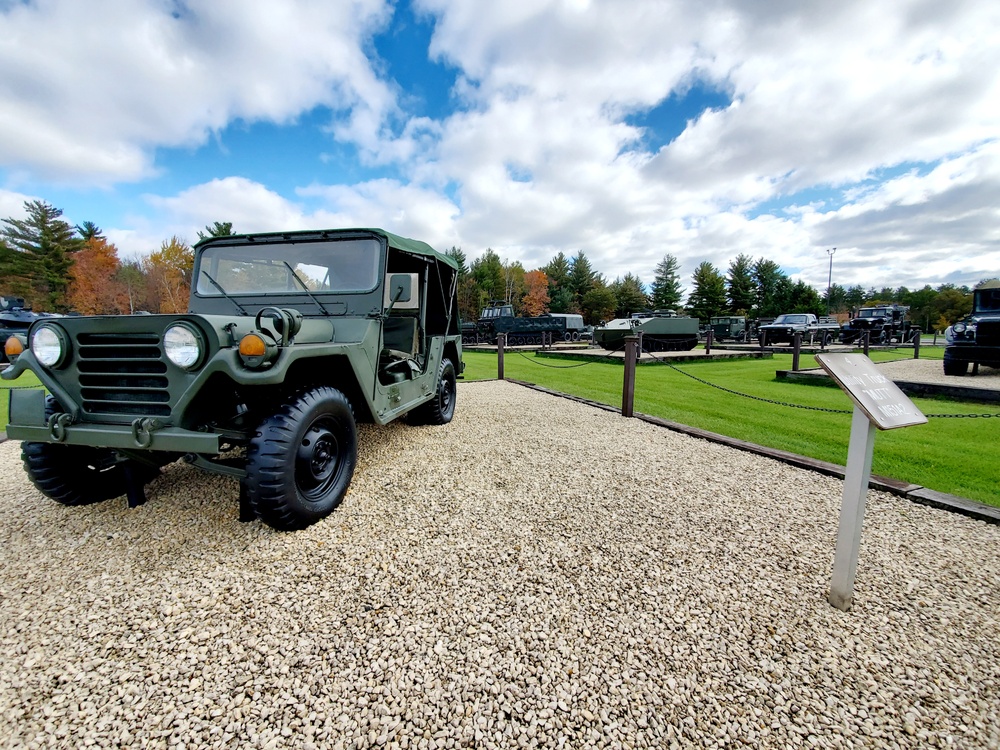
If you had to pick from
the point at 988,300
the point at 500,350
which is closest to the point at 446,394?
the point at 500,350

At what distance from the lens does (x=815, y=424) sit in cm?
510

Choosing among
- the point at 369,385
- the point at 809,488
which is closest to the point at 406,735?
→ the point at 369,385

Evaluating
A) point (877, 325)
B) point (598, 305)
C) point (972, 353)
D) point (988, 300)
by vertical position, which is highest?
point (598, 305)

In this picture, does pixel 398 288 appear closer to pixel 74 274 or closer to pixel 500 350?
pixel 500 350

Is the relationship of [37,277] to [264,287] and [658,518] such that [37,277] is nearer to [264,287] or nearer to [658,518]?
[264,287]

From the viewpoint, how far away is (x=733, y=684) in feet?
4.82

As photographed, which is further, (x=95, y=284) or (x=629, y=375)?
(x=95, y=284)

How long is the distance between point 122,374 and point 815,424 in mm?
6462

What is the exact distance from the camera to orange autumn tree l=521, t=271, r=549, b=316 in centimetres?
4850

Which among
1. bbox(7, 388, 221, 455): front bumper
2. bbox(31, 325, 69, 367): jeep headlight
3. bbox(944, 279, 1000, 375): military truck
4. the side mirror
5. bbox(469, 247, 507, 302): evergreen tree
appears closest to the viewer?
bbox(7, 388, 221, 455): front bumper

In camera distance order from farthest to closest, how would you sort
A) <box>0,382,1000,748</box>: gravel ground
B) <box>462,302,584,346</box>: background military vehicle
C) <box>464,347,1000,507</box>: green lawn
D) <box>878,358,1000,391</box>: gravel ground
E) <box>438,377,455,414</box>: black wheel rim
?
<box>462,302,584,346</box>: background military vehicle < <box>878,358,1000,391</box>: gravel ground < <box>438,377,455,414</box>: black wheel rim < <box>464,347,1000,507</box>: green lawn < <box>0,382,1000,748</box>: gravel ground

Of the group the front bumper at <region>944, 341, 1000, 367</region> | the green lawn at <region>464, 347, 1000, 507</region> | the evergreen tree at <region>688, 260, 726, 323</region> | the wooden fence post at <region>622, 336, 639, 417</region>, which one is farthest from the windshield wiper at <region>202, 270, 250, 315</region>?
the evergreen tree at <region>688, 260, 726, 323</region>

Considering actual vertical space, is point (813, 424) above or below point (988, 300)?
below

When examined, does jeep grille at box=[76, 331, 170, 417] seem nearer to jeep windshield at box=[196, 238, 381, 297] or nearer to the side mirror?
jeep windshield at box=[196, 238, 381, 297]
